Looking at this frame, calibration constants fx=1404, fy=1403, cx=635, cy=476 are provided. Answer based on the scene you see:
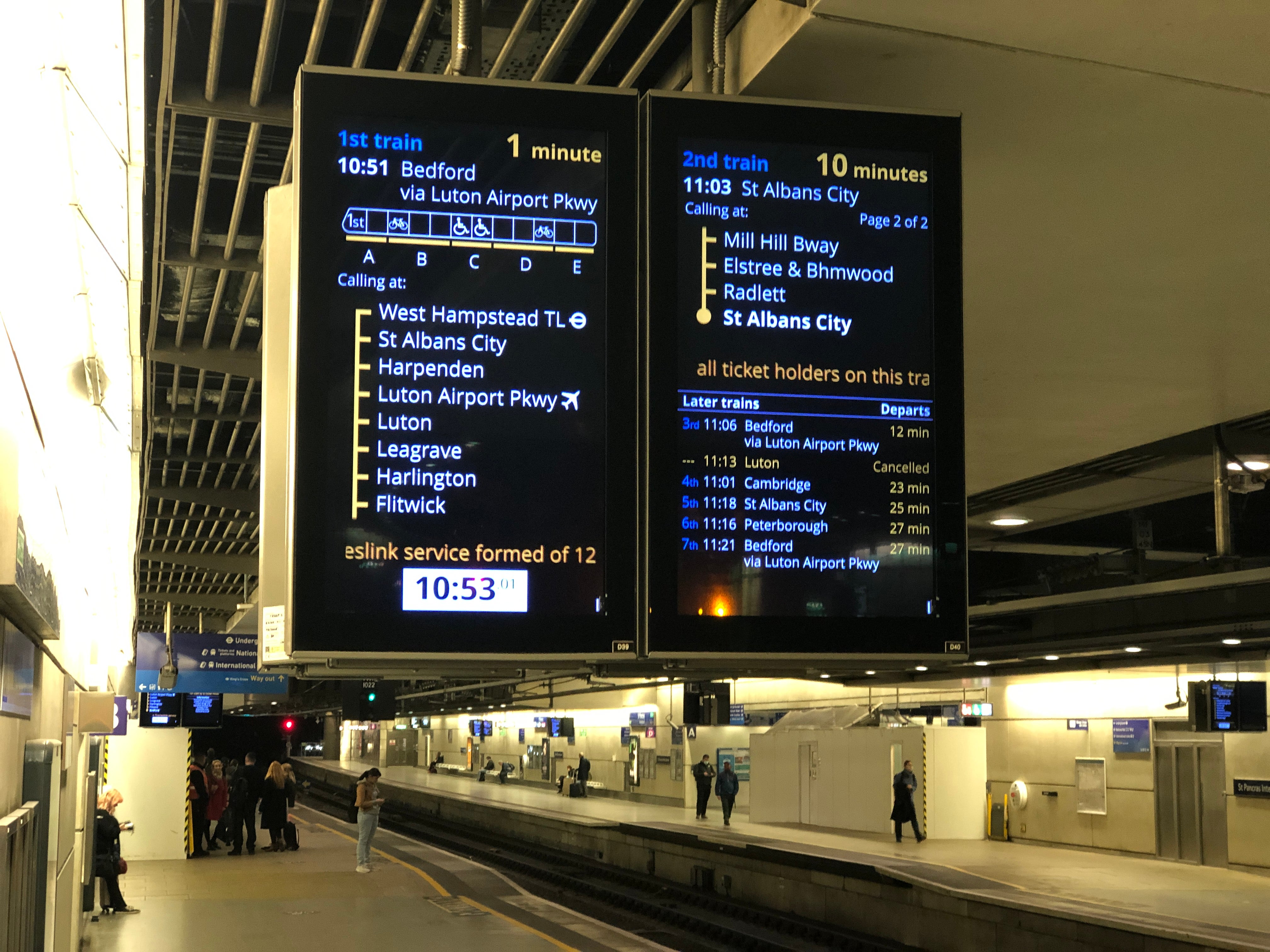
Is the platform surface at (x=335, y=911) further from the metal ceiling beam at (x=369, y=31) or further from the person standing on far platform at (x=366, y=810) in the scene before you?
the metal ceiling beam at (x=369, y=31)

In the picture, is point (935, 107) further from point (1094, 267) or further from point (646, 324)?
point (1094, 267)

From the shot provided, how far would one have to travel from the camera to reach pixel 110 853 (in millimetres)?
14641

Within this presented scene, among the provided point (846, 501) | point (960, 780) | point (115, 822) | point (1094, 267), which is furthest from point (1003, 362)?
point (960, 780)

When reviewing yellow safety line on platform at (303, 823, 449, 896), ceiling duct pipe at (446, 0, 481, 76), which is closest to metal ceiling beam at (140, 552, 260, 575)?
yellow safety line on platform at (303, 823, 449, 896)

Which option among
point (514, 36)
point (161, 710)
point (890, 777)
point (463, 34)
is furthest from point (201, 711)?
point (463, 34)

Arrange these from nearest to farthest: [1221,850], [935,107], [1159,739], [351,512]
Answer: [351,512]
[935,107]
[1221,850]
[1159,739]

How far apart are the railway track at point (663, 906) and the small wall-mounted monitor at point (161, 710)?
21.6 feet

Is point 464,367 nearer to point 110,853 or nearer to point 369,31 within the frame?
point 369,31

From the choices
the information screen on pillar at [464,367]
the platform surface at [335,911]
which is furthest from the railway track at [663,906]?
the information screen on pillar at [464,367]

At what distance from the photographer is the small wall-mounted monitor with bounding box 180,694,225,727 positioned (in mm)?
22797

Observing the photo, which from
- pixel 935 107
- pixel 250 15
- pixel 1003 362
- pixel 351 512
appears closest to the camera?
pixel 351 512

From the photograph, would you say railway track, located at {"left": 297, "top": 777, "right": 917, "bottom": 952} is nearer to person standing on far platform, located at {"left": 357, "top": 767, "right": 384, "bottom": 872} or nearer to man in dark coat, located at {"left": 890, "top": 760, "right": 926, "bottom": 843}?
man in dark coat, located at {"left": 890, "top": 760, "right": 926, "bottom": 843}

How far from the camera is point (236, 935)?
13500 millimetres

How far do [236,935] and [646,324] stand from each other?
36.3ft
